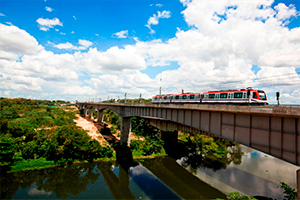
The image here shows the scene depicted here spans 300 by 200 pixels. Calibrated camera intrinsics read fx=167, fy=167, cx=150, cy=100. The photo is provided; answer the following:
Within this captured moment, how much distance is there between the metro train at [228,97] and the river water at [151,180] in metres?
11.1

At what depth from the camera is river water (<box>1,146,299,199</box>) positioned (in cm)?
1964

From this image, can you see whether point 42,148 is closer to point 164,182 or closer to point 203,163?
point 164,182

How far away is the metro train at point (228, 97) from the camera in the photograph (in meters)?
21.0

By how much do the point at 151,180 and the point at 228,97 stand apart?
1623 centimetres

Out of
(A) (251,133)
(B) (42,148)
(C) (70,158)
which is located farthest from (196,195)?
(B) (42,148)

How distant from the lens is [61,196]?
61.5 ft

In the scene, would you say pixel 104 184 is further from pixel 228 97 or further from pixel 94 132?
pixel 94 132

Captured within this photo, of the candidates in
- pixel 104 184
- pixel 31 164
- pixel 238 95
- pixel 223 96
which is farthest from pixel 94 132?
pixel 238 95

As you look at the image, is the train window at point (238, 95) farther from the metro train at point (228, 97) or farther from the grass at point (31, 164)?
the grass at point (31, 164)

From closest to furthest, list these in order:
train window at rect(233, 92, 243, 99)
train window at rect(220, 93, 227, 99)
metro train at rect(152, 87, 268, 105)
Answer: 1. metro train at rect(152, 87, 268, 105)
2. train window at rect(233, 92, 243, 99)
3. train window at rect(220, 93, 227, 99)

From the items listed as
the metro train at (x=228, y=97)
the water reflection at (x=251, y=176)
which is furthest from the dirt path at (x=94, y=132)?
the metro train at (x=228, y=97)

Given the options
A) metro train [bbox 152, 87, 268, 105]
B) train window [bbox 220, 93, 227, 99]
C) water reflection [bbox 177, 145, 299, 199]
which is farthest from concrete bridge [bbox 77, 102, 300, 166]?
water reflection [bbox 177, 145, 299, 199]

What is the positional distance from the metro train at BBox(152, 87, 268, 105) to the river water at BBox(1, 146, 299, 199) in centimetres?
1114

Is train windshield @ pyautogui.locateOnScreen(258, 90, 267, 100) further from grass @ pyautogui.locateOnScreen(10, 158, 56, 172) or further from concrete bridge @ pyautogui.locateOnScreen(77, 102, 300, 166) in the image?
grass @ pyautogui.locateOnScreen(10, 158, 56, 172)
